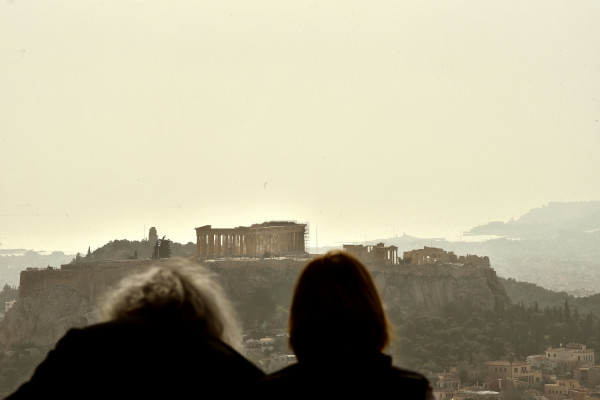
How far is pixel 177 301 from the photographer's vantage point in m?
3.32

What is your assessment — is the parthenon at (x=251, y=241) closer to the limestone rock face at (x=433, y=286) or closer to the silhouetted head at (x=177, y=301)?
the limestone rock face at (x=433, y=286)

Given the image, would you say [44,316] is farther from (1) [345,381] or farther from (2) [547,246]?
(2) [547,246]

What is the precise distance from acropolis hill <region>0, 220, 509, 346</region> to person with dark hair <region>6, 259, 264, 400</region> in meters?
44.7

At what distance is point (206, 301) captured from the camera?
3348 mm

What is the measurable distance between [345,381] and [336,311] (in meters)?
0.21

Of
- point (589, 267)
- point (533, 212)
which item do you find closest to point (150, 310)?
point (589, 267)

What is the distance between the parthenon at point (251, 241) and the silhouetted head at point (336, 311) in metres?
51.8

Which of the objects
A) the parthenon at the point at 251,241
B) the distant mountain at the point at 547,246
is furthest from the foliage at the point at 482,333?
the distant mountain at the point at 547,246

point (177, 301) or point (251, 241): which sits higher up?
point (251, 241)

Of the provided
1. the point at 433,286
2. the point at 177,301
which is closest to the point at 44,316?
the point at 433,286

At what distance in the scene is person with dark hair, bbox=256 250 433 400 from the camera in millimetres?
3227

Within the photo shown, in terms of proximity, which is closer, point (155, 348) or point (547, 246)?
point (155, 348)

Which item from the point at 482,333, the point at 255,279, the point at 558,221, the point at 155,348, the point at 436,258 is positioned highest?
the point at 558,221

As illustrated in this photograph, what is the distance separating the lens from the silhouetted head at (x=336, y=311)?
3268mm
